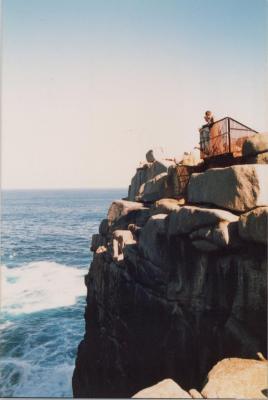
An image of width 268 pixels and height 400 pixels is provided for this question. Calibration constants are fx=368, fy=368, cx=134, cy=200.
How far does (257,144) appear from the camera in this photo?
1320 centimetres

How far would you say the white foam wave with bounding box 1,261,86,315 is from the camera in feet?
123

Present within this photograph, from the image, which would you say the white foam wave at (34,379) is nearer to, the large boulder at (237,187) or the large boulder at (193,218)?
the large boulder at (193,218)

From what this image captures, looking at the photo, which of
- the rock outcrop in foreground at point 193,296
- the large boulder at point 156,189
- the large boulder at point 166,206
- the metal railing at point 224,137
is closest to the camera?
the rock outcrop in foreground at point 193,296

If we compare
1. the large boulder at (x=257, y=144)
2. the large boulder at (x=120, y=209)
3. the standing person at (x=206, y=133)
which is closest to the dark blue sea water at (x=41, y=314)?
the large boulder at (x=120, y=209)

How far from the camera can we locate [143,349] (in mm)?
15680

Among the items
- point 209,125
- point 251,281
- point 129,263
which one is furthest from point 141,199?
point 251,281

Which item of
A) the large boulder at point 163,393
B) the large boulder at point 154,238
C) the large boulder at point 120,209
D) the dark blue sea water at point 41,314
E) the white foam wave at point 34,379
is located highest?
the large boulder at point 120,209

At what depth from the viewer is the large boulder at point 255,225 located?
1110cm

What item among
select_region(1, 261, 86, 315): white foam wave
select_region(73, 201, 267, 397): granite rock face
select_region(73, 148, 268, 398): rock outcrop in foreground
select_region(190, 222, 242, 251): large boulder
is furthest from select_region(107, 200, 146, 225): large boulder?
select_region(1, 261, 86, 315): white foam wave

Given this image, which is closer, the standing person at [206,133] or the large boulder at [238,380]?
the large boulder at [238,380]

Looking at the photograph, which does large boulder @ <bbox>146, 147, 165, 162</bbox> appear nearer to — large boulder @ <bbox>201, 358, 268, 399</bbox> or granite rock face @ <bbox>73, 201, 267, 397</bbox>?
granite rock face @ <bbox>73, 201, 267, 397</bbox>

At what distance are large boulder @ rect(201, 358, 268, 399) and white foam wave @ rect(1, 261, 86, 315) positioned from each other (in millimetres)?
29334

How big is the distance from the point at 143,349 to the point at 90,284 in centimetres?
770

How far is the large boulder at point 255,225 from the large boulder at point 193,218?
0.69 m
